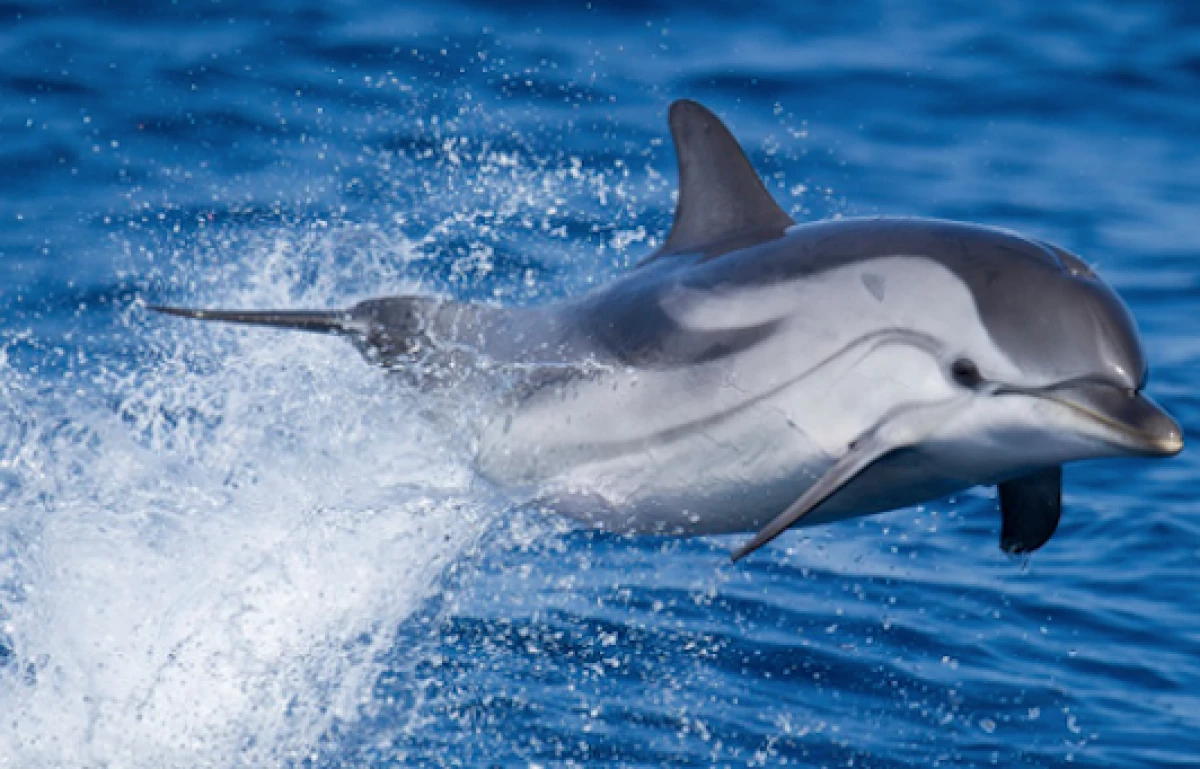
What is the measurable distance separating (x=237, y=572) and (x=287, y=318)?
2.95 feet

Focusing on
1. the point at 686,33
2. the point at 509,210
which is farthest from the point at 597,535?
the point at 686,33

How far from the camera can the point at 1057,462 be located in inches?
186

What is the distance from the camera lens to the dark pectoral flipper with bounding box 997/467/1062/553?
5227 millimetres

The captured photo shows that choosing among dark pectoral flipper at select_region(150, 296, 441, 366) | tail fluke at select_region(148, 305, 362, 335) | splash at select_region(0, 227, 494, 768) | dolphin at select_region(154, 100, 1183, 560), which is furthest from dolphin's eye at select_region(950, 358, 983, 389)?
tail fluke at select_region(148, 305, 362, 335)

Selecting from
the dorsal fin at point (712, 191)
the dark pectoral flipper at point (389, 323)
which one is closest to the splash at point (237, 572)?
the dark pectoral flipper at point (389, 323)

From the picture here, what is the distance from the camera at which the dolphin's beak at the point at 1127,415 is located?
14.1 ft

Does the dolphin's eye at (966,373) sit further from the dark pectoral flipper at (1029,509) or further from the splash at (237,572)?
the splash at (237,572)

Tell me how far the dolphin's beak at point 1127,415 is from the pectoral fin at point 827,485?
0.48 metres

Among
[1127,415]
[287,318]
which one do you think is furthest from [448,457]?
[1127,415]

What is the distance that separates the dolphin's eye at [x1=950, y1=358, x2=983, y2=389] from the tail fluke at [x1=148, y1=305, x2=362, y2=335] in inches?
87.7

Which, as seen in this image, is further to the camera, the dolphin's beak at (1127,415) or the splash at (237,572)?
the splash at (237,572)

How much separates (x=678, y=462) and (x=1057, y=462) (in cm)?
111

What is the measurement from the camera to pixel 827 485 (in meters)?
4.56

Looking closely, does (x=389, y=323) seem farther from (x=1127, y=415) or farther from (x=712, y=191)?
(x=1127, y=415)
